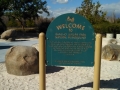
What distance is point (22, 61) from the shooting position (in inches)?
254

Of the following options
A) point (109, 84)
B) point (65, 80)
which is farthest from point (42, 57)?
point (109, 84)

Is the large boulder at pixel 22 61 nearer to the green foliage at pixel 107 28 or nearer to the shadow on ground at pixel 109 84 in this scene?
the shadow on ground at pixel 109 84

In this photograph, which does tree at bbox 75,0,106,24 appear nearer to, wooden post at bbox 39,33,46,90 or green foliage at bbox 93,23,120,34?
green foliage at bbox 93,23,120,34

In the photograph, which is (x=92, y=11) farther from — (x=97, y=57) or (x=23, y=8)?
(x=97, y=57)

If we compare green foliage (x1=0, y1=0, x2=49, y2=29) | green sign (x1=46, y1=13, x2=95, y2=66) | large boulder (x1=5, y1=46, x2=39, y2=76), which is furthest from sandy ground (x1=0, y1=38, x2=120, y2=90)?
green foliage (x1=0, y1=0, x2=49, y2=29)

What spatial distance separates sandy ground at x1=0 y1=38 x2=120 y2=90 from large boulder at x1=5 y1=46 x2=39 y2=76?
0.20 metres

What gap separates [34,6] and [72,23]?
63.9ft

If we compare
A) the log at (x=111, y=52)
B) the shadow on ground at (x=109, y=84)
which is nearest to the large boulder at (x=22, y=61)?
the shadow on ground at (x=109, y=84)

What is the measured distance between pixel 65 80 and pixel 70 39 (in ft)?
6.21

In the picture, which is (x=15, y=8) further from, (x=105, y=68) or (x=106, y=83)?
(x=106, y=83)

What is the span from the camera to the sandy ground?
18.5 ft

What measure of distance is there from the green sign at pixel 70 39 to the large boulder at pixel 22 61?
1.85 meters

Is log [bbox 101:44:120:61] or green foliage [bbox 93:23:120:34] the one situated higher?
green foliage [bbox 93:23:120:34]

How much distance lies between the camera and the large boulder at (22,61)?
6.46 m
